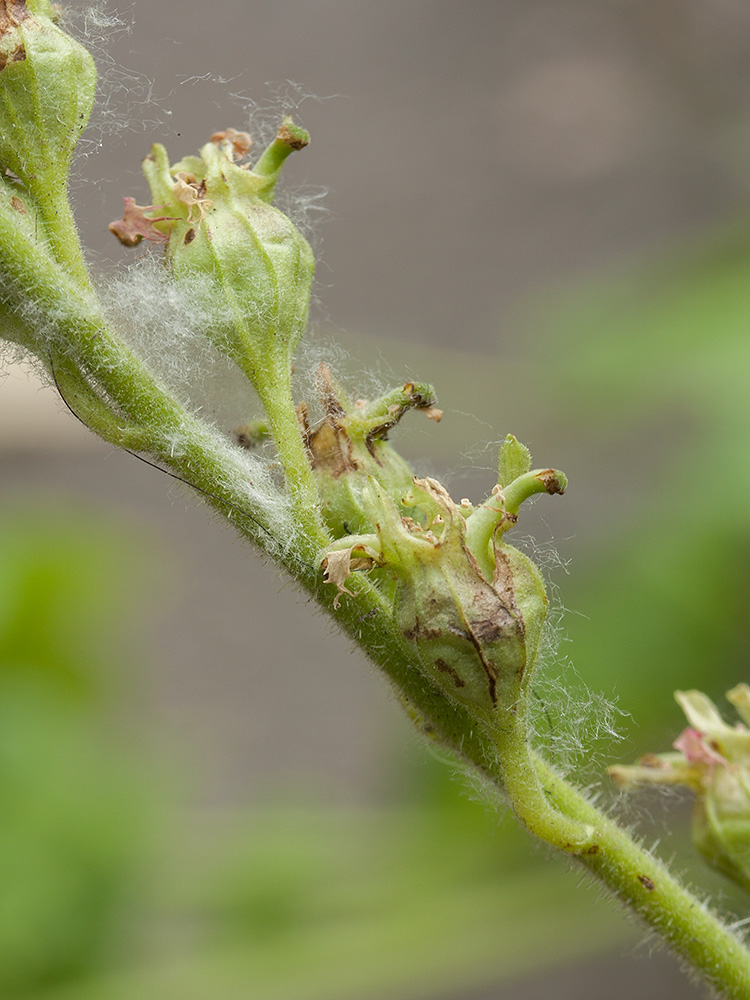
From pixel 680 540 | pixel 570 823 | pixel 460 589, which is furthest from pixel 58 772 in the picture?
pixel 460 589

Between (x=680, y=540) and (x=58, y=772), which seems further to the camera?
(x=680, y=540)

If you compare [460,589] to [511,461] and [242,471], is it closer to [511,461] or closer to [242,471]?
[511,461]

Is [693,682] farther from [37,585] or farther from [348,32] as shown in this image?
[348,32]

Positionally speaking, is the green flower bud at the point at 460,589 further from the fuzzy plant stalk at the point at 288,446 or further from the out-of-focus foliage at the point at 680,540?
the out-of-focus foliage at the point at 680,540

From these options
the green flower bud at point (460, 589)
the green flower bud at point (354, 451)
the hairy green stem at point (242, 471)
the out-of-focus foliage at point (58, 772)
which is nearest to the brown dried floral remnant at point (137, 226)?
the hairy green stem at point (242, 471)

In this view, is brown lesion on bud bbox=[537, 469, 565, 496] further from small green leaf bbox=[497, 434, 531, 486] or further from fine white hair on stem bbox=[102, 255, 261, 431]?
fine white hair on stem bbox=[102, 255, 261, 431]

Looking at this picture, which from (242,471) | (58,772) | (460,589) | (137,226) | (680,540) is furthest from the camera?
(680,540)
